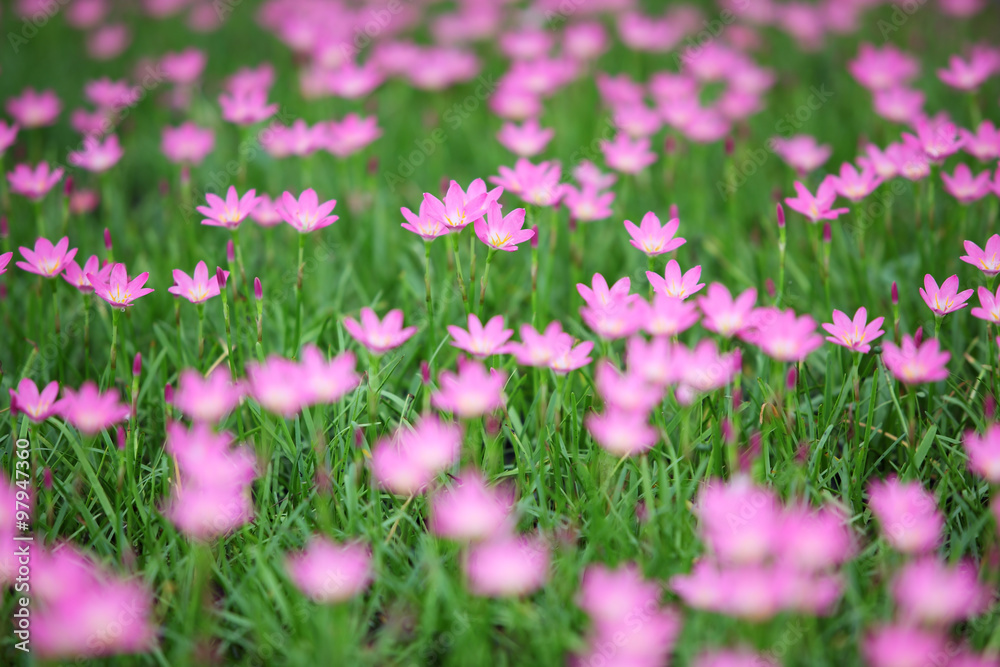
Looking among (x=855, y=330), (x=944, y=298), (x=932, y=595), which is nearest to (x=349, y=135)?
(x=855, y=330)

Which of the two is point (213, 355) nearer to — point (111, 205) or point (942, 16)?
point (111, 205)

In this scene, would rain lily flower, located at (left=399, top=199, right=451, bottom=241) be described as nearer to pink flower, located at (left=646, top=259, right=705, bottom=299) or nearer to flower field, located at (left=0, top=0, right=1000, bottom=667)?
flower field, located at (left=0, top=0, right=1000, bottom=667)

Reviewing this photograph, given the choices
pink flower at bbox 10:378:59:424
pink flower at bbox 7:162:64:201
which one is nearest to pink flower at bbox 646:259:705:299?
pink flower at bbox 10:378:59:424

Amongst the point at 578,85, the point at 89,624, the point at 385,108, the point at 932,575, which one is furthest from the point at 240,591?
the point at 578,85

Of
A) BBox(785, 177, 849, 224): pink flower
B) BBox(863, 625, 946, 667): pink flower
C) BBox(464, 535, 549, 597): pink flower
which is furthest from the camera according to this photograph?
BBox(785, 177, 849, 224): pink flower

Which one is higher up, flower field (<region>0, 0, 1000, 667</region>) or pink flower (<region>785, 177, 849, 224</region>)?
pink flower (<region>785, 177, 849, 224</region>)

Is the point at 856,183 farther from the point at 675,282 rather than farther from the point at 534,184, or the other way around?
the point at 534,184

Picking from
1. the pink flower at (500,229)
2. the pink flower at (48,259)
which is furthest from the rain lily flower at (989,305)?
the pink flower at (48,259)
